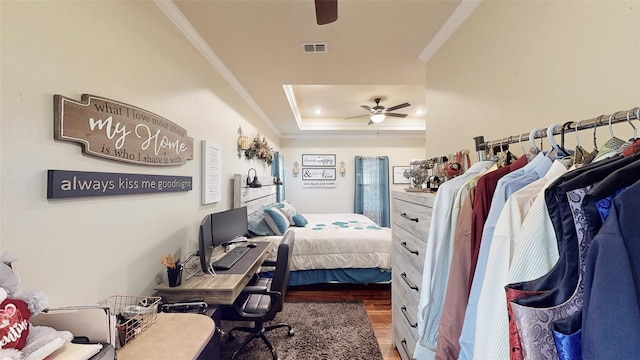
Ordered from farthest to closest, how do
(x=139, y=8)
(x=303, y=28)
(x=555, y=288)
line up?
(x=303, y=28) → (x=139, y=8) → (x=555, y=288)

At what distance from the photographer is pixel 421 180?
1.79 meters

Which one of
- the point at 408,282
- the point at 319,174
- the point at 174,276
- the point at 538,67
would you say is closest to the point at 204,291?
the point at 174,276

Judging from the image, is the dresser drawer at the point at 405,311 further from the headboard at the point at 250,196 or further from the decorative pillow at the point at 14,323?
the headboard at the point at 250,196

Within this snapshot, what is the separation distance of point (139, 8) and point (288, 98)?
6.91 feet

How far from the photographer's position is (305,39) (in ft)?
6.29

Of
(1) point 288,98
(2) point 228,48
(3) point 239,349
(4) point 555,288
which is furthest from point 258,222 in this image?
(4) point 555,288

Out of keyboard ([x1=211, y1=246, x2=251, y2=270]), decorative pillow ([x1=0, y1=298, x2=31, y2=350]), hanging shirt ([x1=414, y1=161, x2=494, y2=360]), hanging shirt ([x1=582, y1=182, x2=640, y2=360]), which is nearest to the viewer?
hanging shirt ([x1=582, y1=182, x2=640, y2=360])

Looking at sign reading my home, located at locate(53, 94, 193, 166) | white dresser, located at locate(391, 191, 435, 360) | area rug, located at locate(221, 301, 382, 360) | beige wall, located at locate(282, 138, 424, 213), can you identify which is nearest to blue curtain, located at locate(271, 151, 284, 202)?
beige wall, located at locate(282, 138, 424, 213)

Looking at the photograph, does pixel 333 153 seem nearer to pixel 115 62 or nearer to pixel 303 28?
pixel 303 28

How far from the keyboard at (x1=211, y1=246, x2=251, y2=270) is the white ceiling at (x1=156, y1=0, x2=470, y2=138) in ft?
5.45

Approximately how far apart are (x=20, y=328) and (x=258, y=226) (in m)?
2.44

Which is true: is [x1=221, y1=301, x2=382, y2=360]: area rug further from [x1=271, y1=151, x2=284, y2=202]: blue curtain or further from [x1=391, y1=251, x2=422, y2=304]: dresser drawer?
[x1=271, y1=151, x2=284, y2=202]: blue curtain

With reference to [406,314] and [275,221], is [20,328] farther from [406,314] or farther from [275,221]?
[275,221]

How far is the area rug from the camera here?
6.51ft
